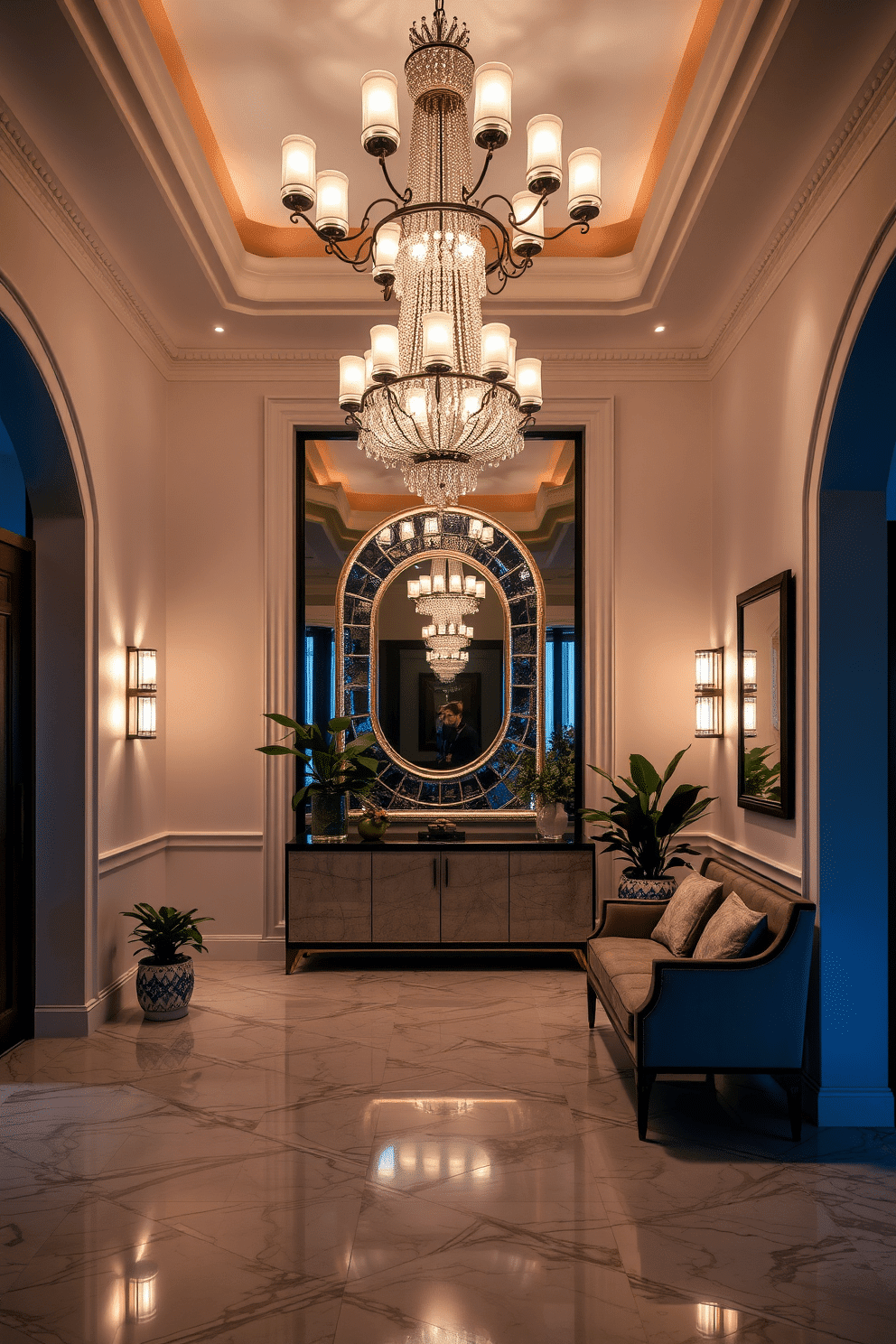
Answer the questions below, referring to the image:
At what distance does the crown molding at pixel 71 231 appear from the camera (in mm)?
3695

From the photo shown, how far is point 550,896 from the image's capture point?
5613 mm

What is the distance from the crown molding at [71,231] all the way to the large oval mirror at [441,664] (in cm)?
209

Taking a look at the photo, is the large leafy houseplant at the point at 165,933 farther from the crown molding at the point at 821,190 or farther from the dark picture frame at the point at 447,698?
the crown molding at the point at 821,190

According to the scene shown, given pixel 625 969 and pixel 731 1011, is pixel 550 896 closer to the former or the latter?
pixel 625 969

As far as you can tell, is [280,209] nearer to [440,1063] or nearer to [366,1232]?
[440,1063]

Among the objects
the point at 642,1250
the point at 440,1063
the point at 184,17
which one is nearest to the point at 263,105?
the point at 184,17

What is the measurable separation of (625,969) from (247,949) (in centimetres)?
278

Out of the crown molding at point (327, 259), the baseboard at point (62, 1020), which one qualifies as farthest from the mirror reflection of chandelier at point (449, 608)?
the baseboard at point (62, 1020)

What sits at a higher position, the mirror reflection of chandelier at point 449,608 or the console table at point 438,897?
the mirror reflection of chandelier at point 449,608

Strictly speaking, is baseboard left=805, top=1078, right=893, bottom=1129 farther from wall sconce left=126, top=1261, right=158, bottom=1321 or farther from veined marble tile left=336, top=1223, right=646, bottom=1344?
wall sconce left=126, top=1261, right=158, bottom=1321

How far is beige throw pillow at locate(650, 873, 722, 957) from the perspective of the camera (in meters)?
4.21

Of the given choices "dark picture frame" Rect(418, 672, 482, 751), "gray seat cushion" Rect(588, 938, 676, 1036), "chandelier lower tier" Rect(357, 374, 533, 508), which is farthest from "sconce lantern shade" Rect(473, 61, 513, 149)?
"dark picture frame" Rect(418, 672, 482, 751)

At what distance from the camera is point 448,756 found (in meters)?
6.19

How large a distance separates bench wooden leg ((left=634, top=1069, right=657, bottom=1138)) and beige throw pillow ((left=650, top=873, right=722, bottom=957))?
81 cm
